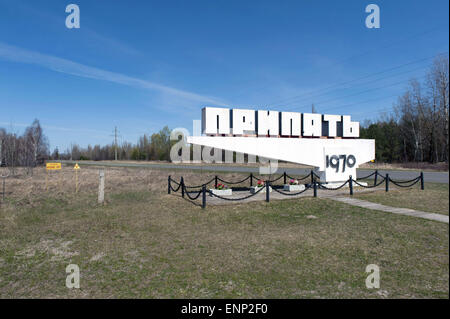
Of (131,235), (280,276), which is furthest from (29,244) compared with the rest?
(280,276)

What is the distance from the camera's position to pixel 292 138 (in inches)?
482

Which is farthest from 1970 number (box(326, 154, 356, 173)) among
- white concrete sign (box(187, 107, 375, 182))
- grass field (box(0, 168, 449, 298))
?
grass field (box(0, 168, 449, 298))

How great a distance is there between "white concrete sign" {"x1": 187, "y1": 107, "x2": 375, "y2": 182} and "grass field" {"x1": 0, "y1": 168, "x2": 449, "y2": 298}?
9.10 feet

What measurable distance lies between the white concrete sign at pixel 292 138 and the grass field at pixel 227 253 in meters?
2.77

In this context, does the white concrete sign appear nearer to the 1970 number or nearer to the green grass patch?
the 1970 number

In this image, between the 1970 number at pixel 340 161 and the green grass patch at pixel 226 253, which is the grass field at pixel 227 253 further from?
the 1970 number at pixel 340 161

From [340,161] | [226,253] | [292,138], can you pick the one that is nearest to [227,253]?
[226,253]

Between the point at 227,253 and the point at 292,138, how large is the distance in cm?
775

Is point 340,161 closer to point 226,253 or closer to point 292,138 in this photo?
point 292,138

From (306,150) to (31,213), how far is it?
1298 cm

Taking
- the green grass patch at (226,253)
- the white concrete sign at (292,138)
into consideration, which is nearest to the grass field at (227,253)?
the green grass patch at (226,253)

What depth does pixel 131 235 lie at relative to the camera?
25.0 feet
